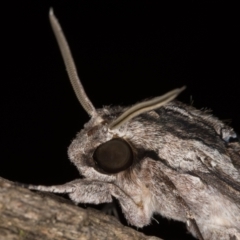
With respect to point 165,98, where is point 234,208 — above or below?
below

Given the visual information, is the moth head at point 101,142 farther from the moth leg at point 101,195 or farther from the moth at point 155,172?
the moth leg at point 101,195

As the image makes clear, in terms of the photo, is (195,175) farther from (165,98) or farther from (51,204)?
(51,204)

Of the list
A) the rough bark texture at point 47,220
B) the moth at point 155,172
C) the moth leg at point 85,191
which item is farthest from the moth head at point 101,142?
the rough bark texture at point 47,220

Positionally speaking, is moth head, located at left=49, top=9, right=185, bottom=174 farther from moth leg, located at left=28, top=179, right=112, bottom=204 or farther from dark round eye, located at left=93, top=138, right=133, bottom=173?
moth leg, located at left=28, top=179, right=112, bottom=204

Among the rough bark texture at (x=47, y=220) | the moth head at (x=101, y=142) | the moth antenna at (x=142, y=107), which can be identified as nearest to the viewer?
the rough bark texture at (x=47, y=220)

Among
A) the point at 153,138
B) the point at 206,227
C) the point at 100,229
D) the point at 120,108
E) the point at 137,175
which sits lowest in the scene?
the point at 206,227

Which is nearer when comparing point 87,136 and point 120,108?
point 87,136

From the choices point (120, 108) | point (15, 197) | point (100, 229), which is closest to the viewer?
point (15, 197)

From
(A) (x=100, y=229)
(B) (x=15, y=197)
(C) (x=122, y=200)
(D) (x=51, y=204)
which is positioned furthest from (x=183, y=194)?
(B) (x=15, y=197)
